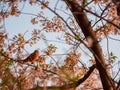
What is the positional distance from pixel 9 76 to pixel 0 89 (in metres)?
0.21

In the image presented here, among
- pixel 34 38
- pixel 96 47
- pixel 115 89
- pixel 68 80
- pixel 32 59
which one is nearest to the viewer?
pixel 68 80

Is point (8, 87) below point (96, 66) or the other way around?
below

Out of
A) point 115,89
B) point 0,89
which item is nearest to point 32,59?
point 115,89

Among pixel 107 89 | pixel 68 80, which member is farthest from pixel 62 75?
pixel 107 89

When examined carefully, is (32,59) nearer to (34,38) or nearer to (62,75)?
(34,38)

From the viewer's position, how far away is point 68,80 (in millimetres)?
1549

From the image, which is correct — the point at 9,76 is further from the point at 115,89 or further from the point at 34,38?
the point at 34,38

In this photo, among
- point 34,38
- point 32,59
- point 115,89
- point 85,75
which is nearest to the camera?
point 115,89

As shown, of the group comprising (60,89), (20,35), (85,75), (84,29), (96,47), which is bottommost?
(60,89)

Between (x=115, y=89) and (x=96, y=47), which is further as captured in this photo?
(x=96, y=47)

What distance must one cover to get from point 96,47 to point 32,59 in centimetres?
333

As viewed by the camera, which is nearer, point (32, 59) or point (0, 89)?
point (0, 89)

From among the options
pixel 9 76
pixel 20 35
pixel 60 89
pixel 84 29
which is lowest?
pixel 60 89

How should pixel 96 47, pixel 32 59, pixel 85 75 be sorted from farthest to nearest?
pixel 32 59 → pixel 96 47 → pixel 85 75
